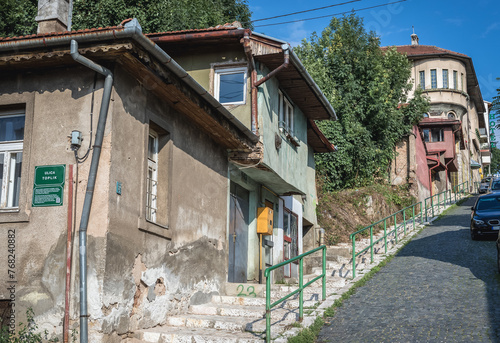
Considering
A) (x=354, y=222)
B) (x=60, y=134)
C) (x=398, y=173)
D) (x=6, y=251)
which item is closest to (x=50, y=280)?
(x=6, y=251)

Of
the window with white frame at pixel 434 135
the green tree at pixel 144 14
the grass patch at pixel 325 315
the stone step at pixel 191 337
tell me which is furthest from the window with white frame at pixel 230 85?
the window with white frame at pixel 434 135

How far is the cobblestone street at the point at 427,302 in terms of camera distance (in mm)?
9633

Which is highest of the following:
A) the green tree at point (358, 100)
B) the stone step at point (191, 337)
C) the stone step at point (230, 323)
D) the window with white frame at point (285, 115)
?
the green tree at point (358, 100)

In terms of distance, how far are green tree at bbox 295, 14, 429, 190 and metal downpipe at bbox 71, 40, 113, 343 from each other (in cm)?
2290

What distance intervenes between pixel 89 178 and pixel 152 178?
2.11 m

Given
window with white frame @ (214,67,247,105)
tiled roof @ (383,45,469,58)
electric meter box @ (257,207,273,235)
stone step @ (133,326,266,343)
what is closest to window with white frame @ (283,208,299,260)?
electric meter box @ (257,207,273,235)

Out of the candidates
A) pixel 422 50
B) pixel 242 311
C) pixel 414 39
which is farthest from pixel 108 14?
pixel 414 39

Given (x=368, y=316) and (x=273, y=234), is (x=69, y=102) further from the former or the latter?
(x=273, y=234)

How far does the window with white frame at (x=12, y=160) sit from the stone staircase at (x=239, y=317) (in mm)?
3001

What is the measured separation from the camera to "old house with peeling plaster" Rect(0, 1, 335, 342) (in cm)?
853

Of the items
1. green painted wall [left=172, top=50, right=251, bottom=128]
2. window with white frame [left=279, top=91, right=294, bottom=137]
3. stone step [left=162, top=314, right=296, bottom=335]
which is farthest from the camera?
window with white frame [left=279, top=91, right=294, bottom=137]

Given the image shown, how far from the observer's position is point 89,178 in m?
8.62

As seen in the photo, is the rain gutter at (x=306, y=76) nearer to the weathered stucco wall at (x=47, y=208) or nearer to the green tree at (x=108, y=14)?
the weathered stucco wall at (x=47, y=208)

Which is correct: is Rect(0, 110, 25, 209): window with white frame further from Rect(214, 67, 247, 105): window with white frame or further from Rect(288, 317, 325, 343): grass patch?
Rect(214, 67, 247, 105): window with white frame
